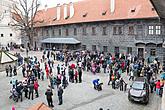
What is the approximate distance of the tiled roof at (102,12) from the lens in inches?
1351

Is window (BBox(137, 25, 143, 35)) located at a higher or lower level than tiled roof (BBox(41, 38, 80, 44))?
higher

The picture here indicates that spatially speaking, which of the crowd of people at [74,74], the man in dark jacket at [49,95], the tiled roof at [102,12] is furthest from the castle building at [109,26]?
the man in dark jacket at [49,95]

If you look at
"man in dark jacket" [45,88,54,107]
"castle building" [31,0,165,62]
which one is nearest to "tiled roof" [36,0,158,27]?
"castle building" [31,0,165,62]

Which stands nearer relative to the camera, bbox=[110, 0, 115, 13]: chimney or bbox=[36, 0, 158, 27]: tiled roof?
bbox=[36, 0, 158, 27]: tiled roof

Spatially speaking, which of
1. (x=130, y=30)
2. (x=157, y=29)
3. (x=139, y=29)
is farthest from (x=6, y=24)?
(x=157, y=29)

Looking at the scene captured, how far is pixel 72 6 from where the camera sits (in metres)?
45.0

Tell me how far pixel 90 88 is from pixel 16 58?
13.0 meters

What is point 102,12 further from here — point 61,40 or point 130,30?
point 61,40

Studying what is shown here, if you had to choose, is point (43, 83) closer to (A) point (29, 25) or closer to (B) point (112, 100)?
(B) point (112, 100)

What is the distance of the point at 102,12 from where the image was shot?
3981 centimetres

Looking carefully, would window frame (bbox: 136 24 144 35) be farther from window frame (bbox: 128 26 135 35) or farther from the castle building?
window frame (bbox: 128 26 135 35)

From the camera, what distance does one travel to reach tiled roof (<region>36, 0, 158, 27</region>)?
34312 mm

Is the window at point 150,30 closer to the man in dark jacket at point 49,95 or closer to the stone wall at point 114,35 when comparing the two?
the stone wall at point 114,35

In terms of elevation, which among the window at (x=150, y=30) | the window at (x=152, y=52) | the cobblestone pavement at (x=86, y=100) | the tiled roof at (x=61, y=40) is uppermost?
the window at (x=150, y=30)
